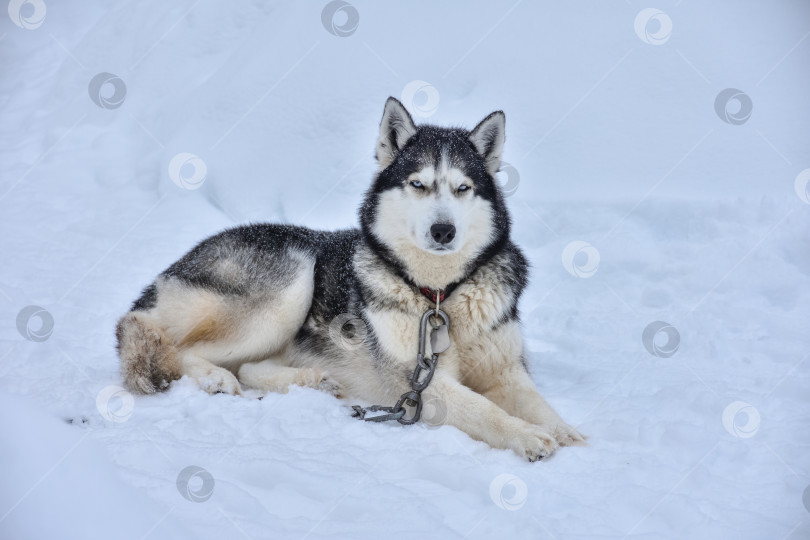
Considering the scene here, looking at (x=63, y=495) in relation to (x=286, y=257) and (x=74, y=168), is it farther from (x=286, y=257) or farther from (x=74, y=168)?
(x=74, y=168)

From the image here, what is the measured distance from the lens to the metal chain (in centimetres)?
296

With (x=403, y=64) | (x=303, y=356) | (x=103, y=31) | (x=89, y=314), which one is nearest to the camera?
(x=303, y=356)

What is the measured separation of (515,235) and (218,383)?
3.67m

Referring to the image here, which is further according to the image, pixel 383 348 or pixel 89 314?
pixel 89 314

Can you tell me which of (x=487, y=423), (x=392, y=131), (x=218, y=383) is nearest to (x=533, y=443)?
(x=487, y=423)

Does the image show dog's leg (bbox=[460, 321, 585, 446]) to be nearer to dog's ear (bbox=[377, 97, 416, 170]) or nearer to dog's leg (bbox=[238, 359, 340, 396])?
dog's leg (bbox=[238, 359, 340, 396])

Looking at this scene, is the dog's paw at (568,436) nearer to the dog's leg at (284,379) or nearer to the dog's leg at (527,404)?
the dog's leg at (527,404)

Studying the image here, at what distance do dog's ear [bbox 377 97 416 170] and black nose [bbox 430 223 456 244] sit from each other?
805mm

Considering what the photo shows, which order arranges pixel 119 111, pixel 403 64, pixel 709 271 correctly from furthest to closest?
pixel 119 111, pixel 403 64, pixel 709 271

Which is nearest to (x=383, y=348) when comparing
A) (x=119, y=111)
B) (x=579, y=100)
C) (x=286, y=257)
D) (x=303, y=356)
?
(x=303, y=356)

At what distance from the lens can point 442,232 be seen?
9.61ft

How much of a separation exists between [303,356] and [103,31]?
29.5 feet

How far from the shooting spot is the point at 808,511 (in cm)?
215

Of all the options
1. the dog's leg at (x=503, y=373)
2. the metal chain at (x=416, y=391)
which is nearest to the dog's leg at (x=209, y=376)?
the metal chain at (x=416, y=391)
